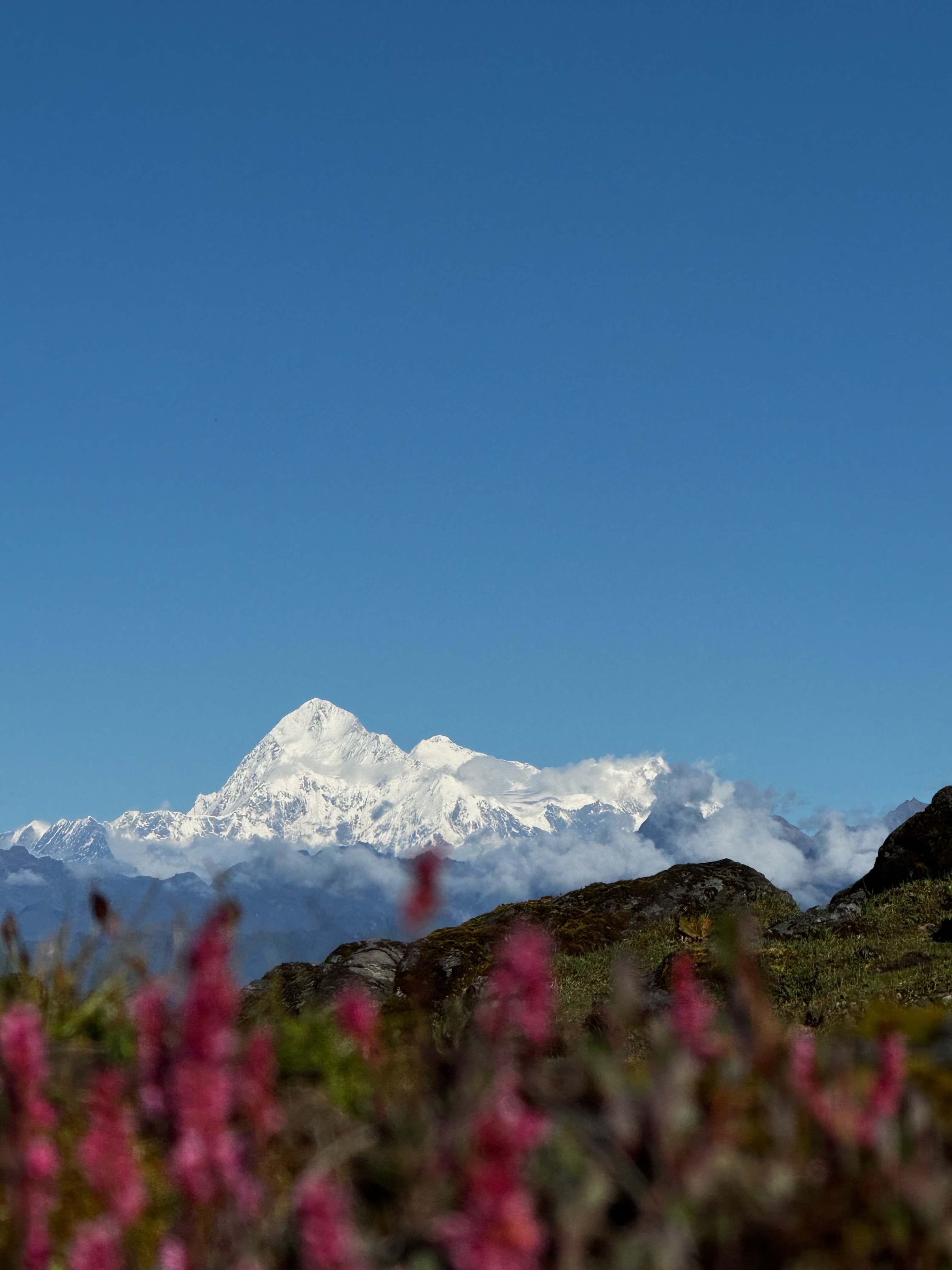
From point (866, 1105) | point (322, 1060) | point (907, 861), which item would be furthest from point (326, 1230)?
point (907, 861)

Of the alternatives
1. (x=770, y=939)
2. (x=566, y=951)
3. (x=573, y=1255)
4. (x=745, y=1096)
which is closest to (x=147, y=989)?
(x=745, y=1096)

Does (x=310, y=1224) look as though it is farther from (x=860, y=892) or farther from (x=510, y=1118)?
(x=860, y=892)

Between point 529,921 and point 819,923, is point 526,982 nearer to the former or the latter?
point 529,921

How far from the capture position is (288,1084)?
295 inches

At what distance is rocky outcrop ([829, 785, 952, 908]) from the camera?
90.6ft

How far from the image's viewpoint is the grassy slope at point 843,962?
1869 centimetres

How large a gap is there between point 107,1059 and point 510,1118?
4.98m

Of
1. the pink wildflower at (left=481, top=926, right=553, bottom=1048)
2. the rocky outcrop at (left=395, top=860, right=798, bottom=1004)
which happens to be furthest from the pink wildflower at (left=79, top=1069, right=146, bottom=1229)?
the rocky outcrop at (left=395, top=860, right=798, bottom=1004)

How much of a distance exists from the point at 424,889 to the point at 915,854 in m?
26.6

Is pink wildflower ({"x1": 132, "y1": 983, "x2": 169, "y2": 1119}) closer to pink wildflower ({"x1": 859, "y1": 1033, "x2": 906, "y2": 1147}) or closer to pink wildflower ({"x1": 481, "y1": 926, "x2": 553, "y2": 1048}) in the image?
pink wildflower ({"x1": 481, "y1": 926, "x2": 553, "y2": 1048})

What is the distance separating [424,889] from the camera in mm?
3926

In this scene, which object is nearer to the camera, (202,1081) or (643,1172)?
(202,1081)

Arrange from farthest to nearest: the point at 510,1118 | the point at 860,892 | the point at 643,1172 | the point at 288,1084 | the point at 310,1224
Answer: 1. the point at 860,892
2. the point at 288,1084
3. the point at 643,1172
4. the point at 510,1118
5. the point at 310,1224

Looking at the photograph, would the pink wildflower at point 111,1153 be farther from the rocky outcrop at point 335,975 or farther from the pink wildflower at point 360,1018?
the rocky outcrop at point 335,975
